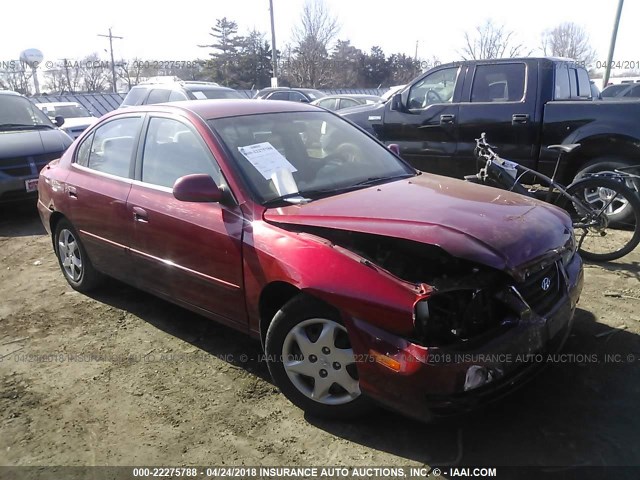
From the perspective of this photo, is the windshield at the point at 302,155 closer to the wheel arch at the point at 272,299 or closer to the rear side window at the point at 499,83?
the wheel arch at the point at 272,299

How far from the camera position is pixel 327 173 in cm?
347

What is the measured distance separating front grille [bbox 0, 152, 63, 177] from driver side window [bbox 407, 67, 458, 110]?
5090 mm

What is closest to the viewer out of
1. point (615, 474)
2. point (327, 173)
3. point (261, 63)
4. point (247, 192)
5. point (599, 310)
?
point (615, 474)

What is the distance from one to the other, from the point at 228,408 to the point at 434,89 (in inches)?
218

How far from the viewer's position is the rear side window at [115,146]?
3967 millimetres

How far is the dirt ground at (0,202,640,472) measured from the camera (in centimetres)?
257

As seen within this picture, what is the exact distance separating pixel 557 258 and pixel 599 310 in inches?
56.5

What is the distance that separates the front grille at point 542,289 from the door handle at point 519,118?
12.7 ft

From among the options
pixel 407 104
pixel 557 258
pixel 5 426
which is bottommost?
pixel 5 426

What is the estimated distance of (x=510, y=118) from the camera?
6.32m

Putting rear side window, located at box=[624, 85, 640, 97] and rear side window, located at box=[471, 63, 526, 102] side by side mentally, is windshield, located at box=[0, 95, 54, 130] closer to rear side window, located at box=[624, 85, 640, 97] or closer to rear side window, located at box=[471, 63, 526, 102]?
rear side window, located at box=[471, 63, 526, 102]

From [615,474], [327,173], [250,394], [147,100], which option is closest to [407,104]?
[327,173]

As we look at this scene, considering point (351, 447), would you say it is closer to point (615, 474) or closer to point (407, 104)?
point (615, 474)

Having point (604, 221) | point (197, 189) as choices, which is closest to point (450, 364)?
point (197, 189)
